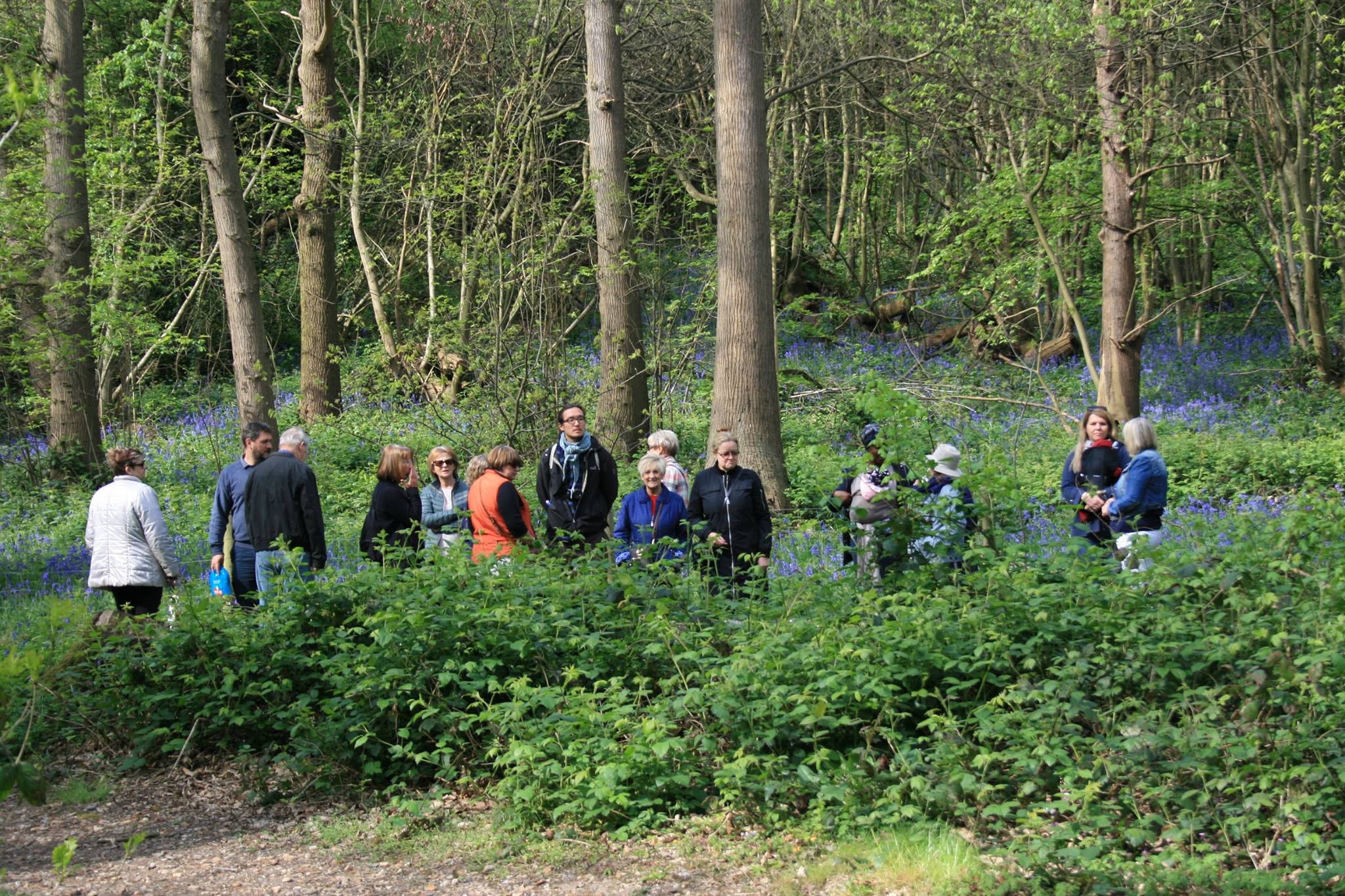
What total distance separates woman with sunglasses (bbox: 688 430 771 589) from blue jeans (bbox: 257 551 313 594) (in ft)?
7.66

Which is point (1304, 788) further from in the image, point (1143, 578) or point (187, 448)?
point (187, 448)

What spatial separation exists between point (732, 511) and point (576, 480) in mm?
1106

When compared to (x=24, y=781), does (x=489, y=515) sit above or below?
below

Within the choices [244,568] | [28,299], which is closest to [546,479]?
[244,568]

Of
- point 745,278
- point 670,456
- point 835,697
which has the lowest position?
point 835,697

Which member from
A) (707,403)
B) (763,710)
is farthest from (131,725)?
(707,403)

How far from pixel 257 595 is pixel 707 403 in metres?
10.1

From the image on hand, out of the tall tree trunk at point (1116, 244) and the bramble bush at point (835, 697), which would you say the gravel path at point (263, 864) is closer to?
the bramble bush at point (835, 697)

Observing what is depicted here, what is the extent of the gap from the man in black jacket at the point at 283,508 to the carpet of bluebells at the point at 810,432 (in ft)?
1.19

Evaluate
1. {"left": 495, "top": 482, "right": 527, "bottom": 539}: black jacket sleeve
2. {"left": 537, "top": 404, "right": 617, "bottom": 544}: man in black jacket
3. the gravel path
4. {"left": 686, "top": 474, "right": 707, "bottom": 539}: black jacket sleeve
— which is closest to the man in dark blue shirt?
{"left": 495, "top": 482, "right": 527, "bottom": 539}: black jacket sleeve

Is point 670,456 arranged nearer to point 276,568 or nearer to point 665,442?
point 665,442

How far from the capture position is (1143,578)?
5664 millimetres

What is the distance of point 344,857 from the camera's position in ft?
16.8

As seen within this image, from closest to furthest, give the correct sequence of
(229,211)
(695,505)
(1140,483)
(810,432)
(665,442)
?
(1140,483), (695,505), (665,442), (229,211), (810,432)
